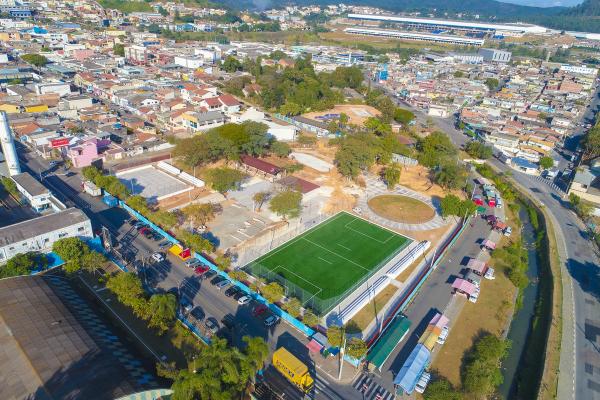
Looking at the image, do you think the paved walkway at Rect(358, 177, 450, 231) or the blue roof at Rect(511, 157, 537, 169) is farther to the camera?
the blue roof at Rect(511, 157, 537, 169)

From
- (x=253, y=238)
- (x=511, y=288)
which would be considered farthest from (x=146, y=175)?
(x=511, y=288)

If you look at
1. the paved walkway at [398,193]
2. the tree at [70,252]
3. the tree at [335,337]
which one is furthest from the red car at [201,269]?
the paved walkway at [398,193]

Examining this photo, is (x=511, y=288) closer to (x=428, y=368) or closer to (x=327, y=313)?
(x=428, y=368)

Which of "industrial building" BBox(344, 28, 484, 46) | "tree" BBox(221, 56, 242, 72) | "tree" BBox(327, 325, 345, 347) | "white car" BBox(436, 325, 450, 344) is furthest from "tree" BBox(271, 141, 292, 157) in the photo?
"industrial building" BBox(344, 28, 484, 46)

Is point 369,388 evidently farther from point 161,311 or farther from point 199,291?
point 199,291

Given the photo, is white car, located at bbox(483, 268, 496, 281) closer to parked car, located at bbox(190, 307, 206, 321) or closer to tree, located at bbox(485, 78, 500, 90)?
parked car, located at bbox(190, 307, 206, 321)

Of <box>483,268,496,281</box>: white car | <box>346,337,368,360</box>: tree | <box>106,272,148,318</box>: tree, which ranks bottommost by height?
<box>483,268,496,281</box>: white car
